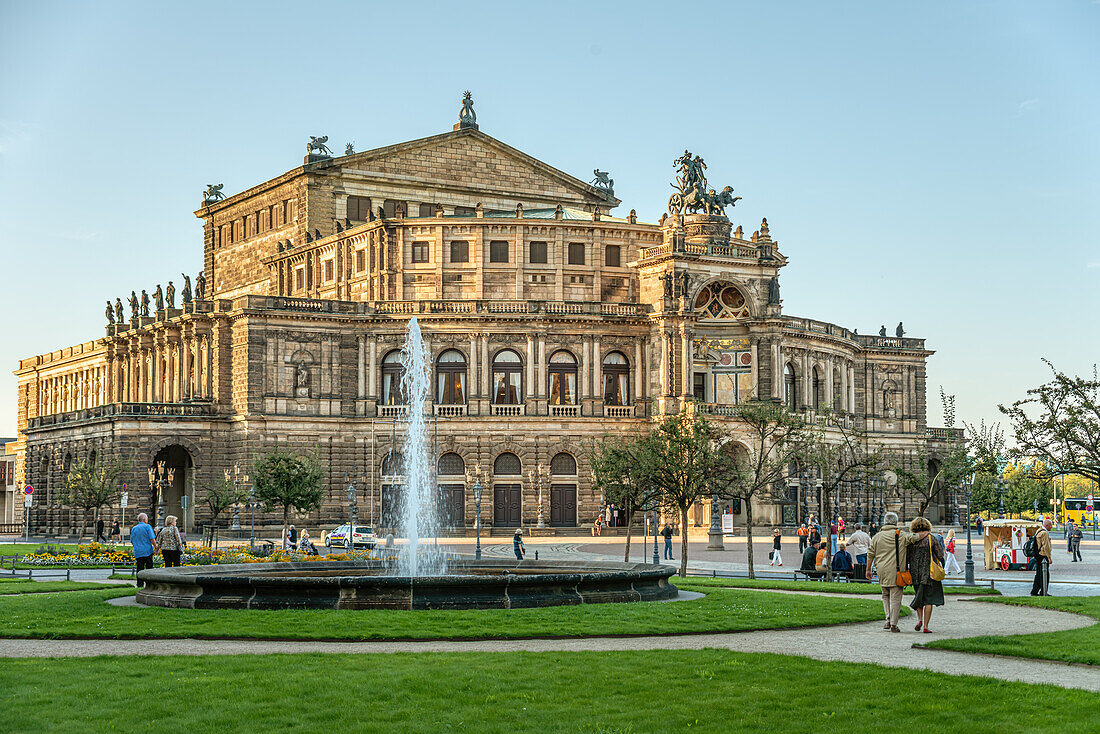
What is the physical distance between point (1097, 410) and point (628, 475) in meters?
23.0

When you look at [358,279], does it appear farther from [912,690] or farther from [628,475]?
[912,690]

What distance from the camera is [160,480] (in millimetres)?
80125

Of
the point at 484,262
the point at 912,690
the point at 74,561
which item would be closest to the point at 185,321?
the point at 484,262

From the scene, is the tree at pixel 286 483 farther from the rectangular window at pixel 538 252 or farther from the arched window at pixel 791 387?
the arched window at pixel 791 387

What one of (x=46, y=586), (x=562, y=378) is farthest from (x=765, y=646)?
(x=562, y=378)

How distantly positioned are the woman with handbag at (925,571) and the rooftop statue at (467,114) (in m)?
84.1

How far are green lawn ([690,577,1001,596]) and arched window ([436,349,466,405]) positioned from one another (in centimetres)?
4893

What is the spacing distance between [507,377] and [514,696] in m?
70.7

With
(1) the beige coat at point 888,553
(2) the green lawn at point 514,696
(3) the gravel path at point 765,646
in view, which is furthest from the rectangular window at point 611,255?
(2) the green lawn at point 514,696

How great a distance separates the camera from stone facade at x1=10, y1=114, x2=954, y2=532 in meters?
84.3

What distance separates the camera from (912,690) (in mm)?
16172

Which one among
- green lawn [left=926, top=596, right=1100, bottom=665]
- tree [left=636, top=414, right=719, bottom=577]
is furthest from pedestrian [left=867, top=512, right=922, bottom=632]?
tree [left=636, top=414, right=719, bottom=577]

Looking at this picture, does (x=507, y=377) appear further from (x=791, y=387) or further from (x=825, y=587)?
(x=825, y=587)

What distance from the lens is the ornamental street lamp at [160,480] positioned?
81.5 meters
